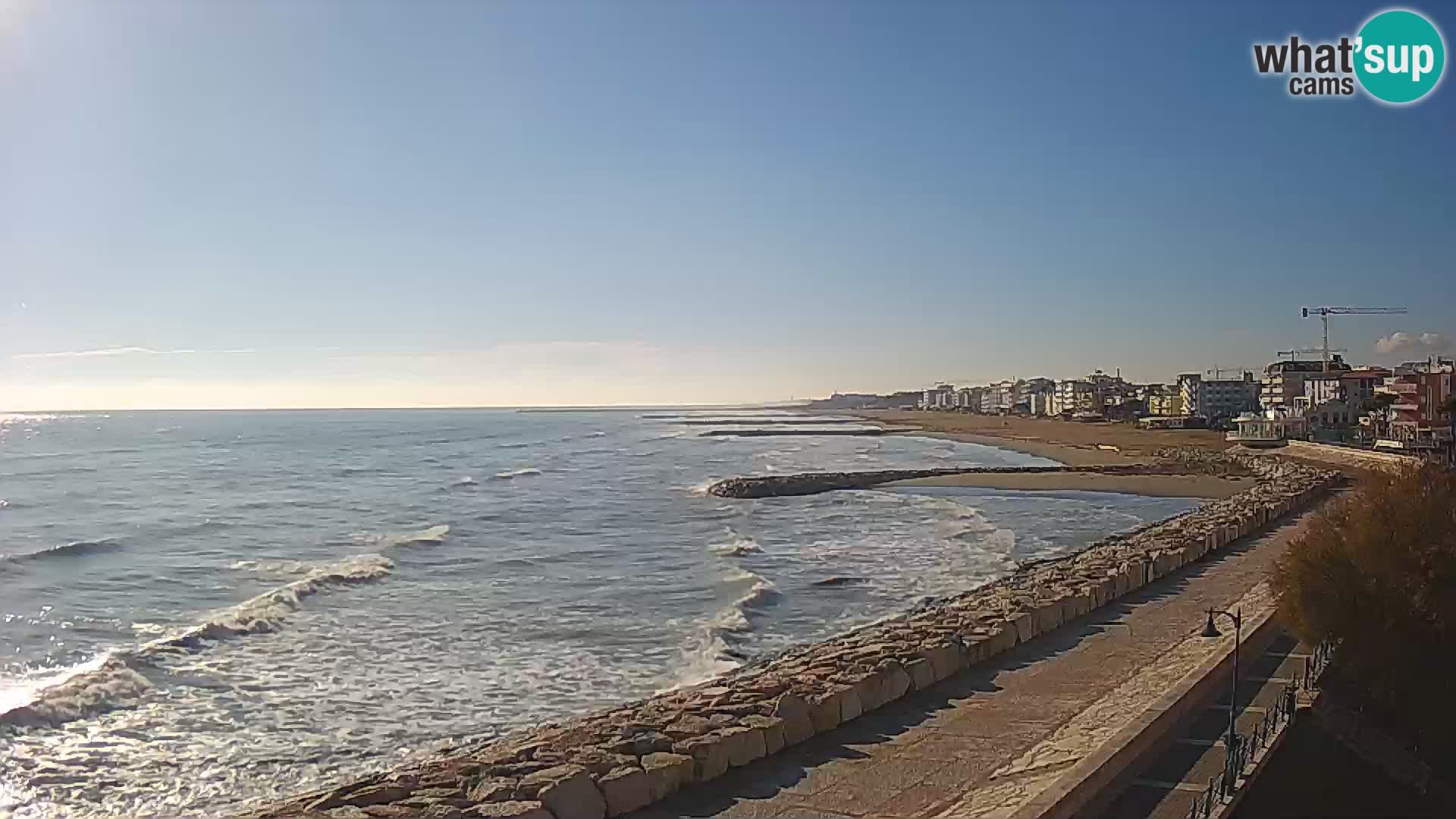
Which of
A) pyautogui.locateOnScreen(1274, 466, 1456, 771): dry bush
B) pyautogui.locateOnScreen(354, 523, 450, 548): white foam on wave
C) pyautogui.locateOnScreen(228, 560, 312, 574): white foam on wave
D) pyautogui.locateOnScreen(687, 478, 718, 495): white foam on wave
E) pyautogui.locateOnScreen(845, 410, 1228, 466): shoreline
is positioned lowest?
pyautogui.locateOnScreen(228, 560, 312, 574): white foam on wave

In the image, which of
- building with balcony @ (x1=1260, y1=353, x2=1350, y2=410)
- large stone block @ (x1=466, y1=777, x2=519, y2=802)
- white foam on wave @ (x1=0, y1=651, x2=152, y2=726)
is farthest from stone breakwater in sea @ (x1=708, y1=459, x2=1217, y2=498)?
building with balcony @ (x1=1260, y1=353, x2=1350, y2=410)

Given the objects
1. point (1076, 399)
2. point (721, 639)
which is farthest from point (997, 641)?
point (1076, 399)

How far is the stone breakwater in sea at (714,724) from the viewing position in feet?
26.7

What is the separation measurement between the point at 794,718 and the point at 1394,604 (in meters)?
5.50

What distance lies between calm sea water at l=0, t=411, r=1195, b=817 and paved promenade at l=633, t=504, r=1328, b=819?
4.26m

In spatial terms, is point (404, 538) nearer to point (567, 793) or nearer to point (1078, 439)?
point (567, 793)

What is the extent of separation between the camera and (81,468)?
221 feet

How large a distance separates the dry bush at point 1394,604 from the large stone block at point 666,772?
6.32m

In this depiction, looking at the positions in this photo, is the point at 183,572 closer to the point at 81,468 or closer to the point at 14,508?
the point at 14,508

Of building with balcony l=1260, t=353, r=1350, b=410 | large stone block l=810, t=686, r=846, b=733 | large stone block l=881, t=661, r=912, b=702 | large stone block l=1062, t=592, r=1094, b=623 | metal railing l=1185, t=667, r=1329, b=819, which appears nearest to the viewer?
metal railing l=1185, t=667, r=1329, b=819

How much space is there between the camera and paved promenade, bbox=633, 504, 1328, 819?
323 inches

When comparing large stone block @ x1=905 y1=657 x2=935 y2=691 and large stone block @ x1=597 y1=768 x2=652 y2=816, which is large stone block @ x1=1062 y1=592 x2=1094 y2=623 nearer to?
large stone block @ x1=905 y1=657 x2=935 y2=691

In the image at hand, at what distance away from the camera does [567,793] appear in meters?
7.84

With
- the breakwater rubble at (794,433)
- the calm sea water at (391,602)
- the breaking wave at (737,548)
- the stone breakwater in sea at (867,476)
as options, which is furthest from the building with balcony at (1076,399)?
the breaking wave at (737,548)
